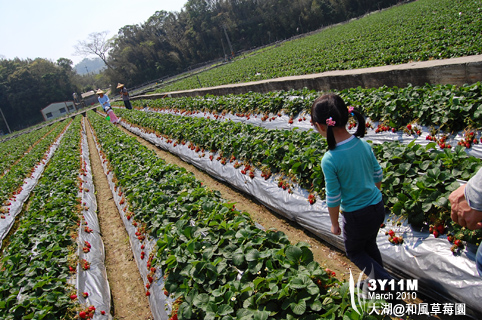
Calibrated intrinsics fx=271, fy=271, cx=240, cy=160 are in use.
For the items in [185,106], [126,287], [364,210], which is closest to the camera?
[364,210]

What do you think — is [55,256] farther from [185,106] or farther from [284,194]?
[185,106]

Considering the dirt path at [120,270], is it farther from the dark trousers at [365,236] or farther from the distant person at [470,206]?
the distant person at [470,206]

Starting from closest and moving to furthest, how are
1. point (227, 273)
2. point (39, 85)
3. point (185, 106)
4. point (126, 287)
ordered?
point (227, 273)
point (126, 287)
point (185, 106)
point (39, 85)

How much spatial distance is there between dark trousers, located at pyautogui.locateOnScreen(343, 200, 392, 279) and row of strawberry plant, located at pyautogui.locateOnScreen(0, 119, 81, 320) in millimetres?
3459

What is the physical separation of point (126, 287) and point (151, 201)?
1390mm

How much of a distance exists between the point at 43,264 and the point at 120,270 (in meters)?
1.15

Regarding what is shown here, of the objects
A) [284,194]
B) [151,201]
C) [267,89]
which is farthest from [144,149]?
[267,89]

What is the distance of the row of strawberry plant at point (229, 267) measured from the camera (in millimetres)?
2223

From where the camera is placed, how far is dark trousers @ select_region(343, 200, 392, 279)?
2.27m

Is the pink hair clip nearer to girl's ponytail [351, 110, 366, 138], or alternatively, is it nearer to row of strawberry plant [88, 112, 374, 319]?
girl's ponytail [351, 110, 366, 138]

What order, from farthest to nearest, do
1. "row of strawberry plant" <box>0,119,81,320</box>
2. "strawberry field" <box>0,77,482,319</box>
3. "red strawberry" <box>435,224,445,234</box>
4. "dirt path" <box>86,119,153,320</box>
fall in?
"dirt path" <box>86,119,153,320</box>, "row of strawberry plant" <box>0,119,81,320</box>, "red strawberry" <box>435,224,445,234</box>, "strawberry field" <box>0,77,482,319</box>

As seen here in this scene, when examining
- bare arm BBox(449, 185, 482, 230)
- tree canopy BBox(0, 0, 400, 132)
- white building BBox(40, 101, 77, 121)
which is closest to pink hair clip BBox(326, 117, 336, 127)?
bare arm BBox(449, 185, 482, 230)

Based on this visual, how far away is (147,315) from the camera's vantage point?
12.0 feet

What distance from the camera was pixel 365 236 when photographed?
2.33 m
